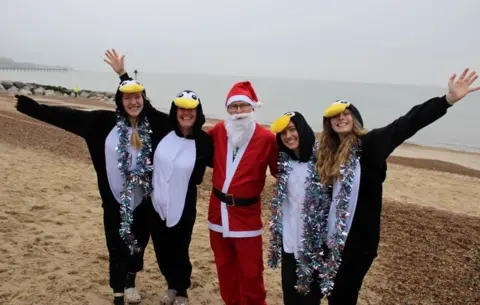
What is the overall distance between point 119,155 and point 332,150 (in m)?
1.76

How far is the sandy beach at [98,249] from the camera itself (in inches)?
165

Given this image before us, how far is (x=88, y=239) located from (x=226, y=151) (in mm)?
2819

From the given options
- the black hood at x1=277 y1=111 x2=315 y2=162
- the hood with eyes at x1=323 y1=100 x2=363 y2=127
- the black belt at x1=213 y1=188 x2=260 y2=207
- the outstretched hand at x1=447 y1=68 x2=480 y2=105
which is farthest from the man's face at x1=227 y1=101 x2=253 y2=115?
the outstretched hand at x1=447 y1=68 x2=480 y2=105

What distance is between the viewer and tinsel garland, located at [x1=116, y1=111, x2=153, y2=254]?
11.4 ft

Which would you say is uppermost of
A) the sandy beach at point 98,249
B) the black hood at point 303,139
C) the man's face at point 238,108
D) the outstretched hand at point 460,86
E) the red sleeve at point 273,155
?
the outstretched hand at point 460,86

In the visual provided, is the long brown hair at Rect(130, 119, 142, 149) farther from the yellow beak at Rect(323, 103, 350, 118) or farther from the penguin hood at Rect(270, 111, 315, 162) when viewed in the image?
the yellow beak at Rect(323, 103, 350, 118)

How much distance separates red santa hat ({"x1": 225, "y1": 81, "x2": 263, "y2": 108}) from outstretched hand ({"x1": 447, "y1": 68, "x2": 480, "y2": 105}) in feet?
5.08

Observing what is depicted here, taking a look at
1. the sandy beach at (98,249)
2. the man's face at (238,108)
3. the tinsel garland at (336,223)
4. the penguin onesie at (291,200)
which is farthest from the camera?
the sandy beach at (98,249)

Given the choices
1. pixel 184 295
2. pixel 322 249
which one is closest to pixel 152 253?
pixel 184 295

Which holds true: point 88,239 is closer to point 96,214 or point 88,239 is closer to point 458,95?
point 96,214

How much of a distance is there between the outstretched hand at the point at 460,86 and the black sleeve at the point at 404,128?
54 mm

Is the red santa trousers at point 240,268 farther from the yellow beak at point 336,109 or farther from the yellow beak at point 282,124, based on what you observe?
the yellow beak at point 336,109

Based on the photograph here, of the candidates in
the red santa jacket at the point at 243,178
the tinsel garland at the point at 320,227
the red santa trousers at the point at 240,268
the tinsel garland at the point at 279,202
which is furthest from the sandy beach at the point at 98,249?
the tinsel garland at the point at 320,227

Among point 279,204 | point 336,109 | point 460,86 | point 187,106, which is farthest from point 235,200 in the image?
point 460,86
